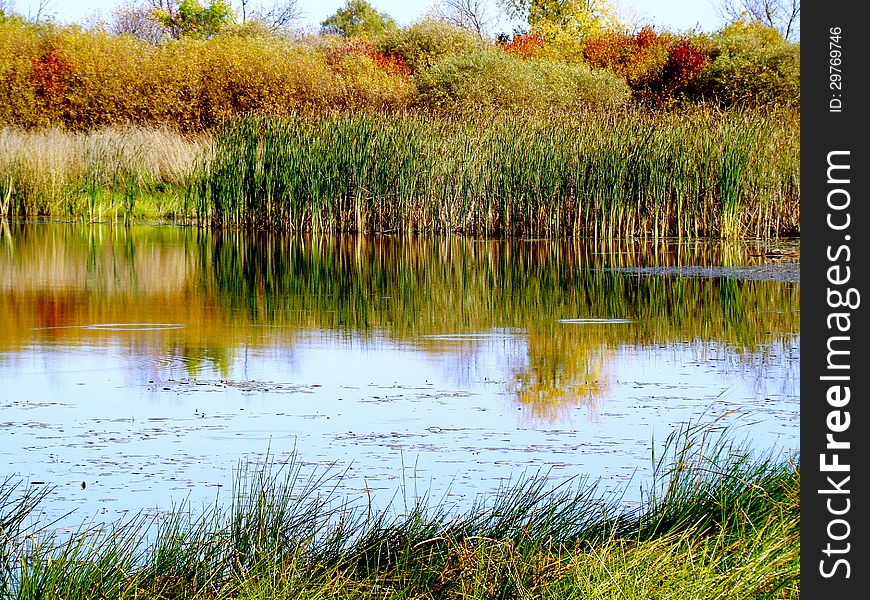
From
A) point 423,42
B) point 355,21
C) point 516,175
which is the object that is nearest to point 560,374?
point 516,175

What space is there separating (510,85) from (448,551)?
92.4 feet

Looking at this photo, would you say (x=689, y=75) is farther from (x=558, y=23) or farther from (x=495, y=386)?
(x=495, y=386)

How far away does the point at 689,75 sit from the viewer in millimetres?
36219

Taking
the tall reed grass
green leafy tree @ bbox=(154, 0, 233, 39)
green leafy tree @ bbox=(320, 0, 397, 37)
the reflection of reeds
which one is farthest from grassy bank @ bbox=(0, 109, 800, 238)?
green leafy tree @ bbox=(320, 0, 397, 37)

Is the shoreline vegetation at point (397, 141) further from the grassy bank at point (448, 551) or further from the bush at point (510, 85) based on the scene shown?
the grassy bank at point (448, 551)

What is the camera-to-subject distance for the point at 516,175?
19.1m

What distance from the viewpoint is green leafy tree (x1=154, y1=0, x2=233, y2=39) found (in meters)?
50.7

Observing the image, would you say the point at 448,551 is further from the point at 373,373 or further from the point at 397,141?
the point at 397,141

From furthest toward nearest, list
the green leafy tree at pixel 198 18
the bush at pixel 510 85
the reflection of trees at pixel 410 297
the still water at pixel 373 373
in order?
the green leafy tree at pixel 198 18, the bush at pixel 510 85, the reflection of trees at pixel 410 297, the still water at pixel 373 373

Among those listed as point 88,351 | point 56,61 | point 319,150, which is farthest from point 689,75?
point 88,351

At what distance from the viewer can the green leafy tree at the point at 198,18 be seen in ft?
166

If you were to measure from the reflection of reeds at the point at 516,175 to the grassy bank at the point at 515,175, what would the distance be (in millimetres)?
21

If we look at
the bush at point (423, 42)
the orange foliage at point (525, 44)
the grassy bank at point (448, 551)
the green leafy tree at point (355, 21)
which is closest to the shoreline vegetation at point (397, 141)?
the bush at point (423, 42)
